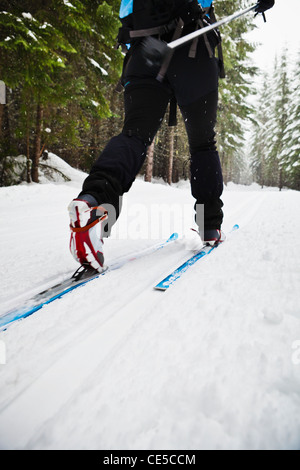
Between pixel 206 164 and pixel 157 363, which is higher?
pixel 206 164

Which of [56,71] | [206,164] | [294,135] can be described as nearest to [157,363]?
[206,164]

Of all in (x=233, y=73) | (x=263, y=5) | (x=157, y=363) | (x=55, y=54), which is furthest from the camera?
(x=233, y=73)

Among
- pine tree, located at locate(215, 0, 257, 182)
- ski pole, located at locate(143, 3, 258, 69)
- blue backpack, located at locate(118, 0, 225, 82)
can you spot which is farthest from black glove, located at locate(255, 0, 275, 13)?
pine tree, located at locate(215, 0, 257, 182)

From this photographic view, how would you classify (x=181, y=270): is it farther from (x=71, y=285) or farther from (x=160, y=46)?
(x=160, y=46)

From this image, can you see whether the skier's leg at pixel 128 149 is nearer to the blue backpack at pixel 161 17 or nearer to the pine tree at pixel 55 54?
the blue backpack at pixel 161 17

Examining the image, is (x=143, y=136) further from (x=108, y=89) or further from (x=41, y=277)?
(x=108, y=89)

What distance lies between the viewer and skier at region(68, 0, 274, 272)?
1234 millimetres

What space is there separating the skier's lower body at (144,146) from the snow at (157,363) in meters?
0.28

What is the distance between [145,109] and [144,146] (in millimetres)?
210

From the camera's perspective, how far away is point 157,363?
24.1 inches

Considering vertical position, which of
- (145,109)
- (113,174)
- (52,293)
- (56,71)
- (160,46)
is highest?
(56,71)

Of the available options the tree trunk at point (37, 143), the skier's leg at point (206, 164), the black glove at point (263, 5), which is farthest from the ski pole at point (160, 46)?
the tree trunk at point (37, 143)

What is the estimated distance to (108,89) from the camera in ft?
31.5

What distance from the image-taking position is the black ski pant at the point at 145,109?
51.3 inches
